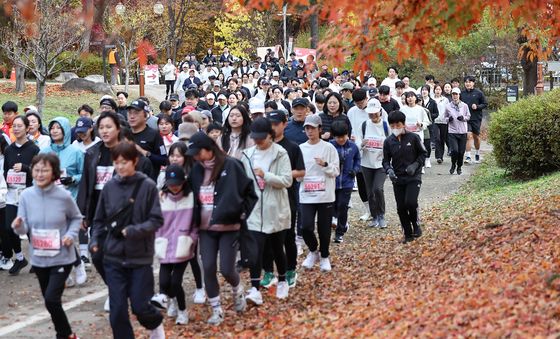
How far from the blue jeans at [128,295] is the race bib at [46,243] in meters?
0.63

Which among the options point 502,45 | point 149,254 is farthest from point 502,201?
point 502,45

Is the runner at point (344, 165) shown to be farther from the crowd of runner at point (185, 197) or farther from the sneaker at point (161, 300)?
the sneaker at point (161, 300)

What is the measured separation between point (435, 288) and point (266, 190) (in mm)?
2013

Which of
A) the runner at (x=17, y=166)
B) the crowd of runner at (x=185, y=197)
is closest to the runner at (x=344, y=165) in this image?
the crowd of runner at (x=185, y=197)

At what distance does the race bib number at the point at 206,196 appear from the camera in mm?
8664

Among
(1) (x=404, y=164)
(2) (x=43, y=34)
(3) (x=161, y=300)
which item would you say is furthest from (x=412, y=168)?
(2) (x=43, y=34)

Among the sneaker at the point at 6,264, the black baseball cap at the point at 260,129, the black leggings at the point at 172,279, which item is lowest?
the sneaker at the point at 6,264

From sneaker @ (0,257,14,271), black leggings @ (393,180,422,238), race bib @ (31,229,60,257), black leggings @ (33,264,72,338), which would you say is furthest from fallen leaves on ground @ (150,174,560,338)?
sneaker @ (0,257,14,271)

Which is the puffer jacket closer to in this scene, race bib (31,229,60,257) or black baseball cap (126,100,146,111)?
black baseball cap (126,100,146,111)

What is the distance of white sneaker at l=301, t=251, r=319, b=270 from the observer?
1116cm

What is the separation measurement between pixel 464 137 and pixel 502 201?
226 inches

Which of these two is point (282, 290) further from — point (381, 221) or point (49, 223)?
point (381, 221)

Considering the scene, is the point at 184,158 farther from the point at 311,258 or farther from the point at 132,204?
the point at 311,258

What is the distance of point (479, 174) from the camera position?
66.0ft
